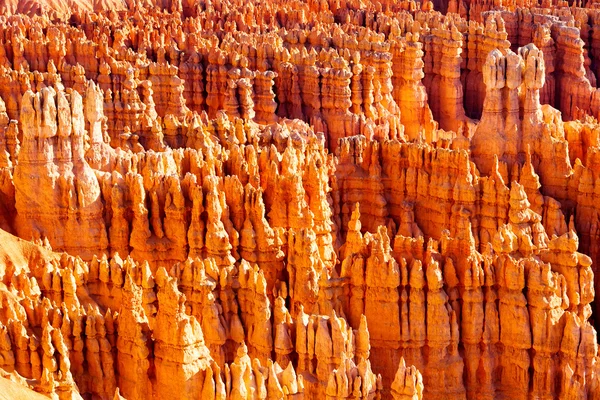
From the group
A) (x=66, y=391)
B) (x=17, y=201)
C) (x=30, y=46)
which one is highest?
(x=30, y=46)

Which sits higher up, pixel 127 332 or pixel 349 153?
pixel 349 153

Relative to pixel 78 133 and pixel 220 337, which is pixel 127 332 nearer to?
pixel 220 337

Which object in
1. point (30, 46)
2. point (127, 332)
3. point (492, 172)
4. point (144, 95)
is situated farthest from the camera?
point (30, 46)

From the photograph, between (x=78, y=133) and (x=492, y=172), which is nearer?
(x=78, y=133)

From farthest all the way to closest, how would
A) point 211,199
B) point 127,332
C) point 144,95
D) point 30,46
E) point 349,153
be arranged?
point 30,46, point 144,95, point 349,153, point 211,199, point 127,332

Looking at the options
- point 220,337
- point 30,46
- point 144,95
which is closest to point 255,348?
point 220,337

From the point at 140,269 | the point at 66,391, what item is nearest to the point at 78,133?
the point at 140,269
